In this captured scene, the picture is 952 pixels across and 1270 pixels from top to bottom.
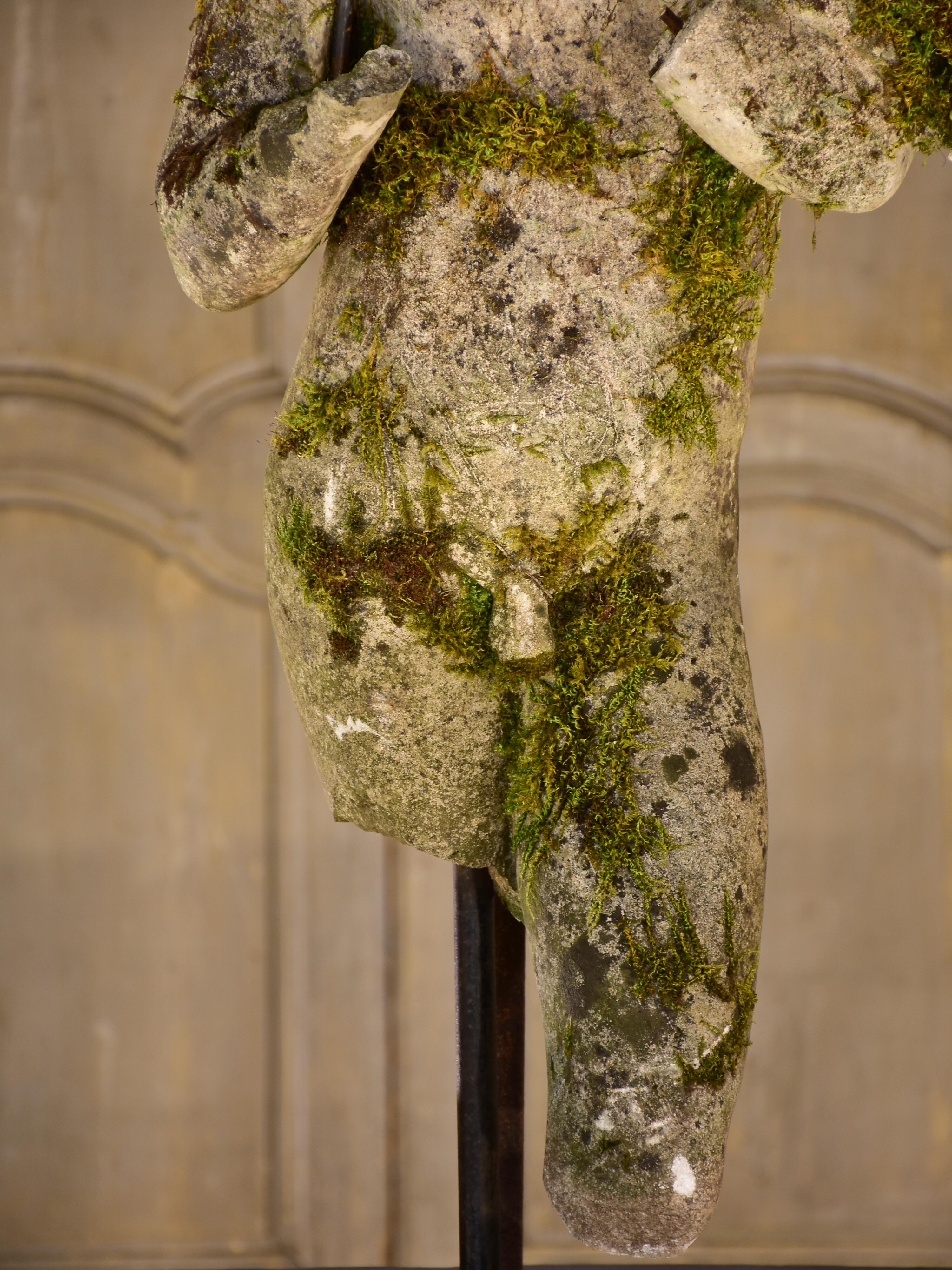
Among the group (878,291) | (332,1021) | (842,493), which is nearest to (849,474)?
(842,493)

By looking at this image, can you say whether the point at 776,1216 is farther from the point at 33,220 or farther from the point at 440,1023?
the point at 33,220

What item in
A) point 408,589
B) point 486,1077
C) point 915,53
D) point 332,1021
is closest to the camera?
point 915,53

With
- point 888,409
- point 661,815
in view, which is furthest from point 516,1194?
point 888,409

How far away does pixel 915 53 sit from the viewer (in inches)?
30.1

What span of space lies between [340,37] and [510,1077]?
78 cm

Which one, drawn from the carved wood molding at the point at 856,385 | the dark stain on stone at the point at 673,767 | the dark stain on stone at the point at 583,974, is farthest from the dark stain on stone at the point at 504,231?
the carved wood molding at the point at 856,385

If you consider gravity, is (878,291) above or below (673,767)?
above

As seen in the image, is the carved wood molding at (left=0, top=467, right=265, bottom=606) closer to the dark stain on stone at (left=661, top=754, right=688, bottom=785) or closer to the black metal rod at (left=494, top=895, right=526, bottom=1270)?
the black metal rod at (left=494, top=895, right=526, bottom=1270)

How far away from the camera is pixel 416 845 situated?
3.07 ft

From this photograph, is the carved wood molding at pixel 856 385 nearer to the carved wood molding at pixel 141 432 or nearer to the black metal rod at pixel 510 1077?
the carved wood molding at pixel 141 432

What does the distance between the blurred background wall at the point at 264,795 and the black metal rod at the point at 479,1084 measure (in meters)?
1.21

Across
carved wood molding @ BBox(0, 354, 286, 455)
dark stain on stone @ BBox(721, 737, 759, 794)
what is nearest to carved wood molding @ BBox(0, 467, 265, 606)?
carved wood molding @ BBox(0, 354, 286, 455)

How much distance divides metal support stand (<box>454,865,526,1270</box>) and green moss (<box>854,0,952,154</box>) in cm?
62

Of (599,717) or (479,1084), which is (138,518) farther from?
(599,717)
